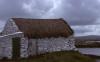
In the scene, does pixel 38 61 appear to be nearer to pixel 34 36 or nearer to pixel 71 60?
pixel 71 60

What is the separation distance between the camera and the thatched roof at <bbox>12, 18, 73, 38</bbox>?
38812mm

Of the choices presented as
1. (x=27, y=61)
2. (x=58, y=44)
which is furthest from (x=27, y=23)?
(x=27, y=61)

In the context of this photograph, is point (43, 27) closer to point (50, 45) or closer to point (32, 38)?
point (50, 45)

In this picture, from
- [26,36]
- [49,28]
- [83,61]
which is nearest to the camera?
[83,61]

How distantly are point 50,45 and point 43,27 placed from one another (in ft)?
6.76

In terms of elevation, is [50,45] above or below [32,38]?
below

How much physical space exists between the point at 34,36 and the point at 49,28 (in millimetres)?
2685

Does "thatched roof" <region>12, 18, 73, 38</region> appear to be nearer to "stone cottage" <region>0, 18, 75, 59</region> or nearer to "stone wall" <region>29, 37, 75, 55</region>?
"stone cottage" <region>0, 18, 75, 59</region>

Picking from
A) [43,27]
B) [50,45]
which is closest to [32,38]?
[50,45]

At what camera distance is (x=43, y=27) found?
132 ft

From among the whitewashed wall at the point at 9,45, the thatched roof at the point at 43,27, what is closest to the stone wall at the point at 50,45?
the thatched roof at the point at 43,27

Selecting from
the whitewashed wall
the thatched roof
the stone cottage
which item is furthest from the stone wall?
the whitewashed wall

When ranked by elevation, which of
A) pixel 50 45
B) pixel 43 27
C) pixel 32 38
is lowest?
pixel 50 45

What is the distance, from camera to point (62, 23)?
42.5 m
